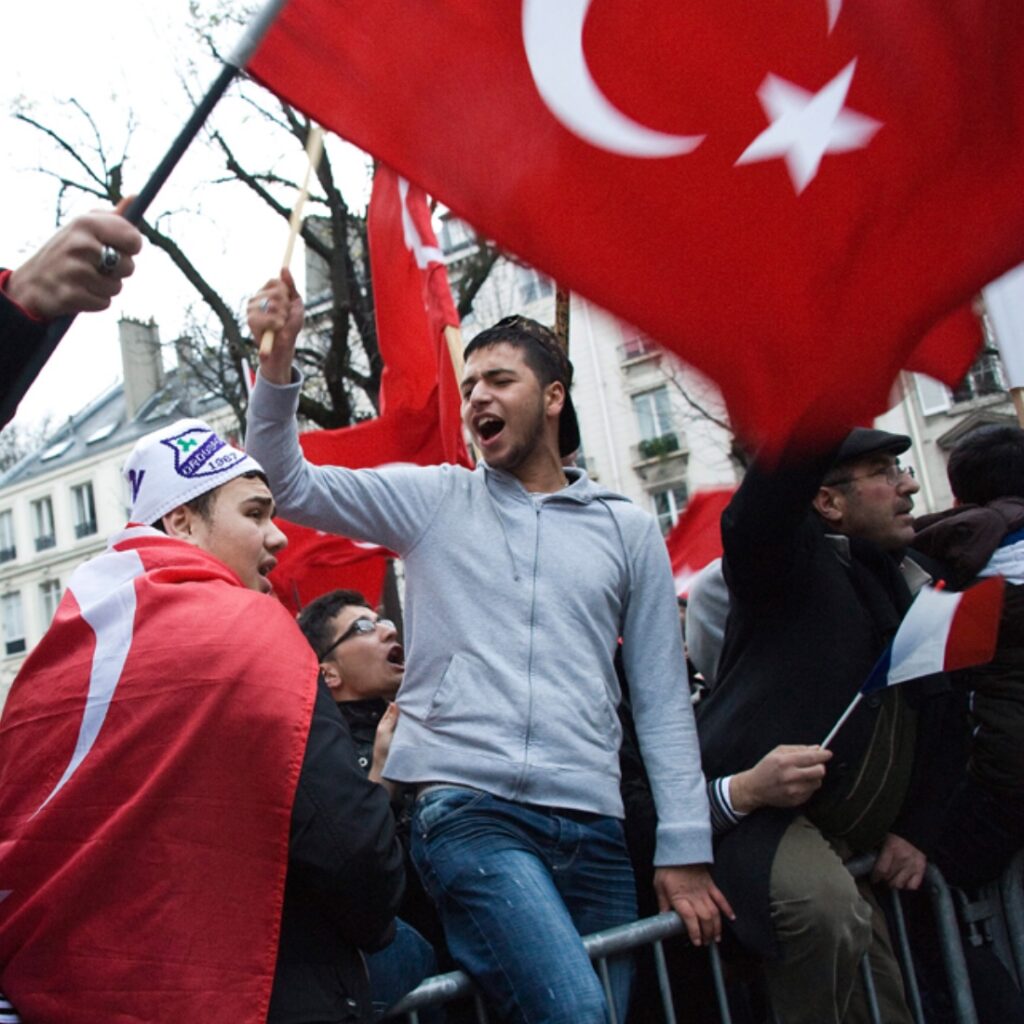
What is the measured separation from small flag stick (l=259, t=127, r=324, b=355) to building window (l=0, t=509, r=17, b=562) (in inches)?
1758

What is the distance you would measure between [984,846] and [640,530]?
4.19 feet

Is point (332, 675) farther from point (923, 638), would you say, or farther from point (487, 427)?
point (923, 638)

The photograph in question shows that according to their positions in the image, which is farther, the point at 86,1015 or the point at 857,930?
the point at 857,930

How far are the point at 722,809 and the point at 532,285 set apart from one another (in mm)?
9265

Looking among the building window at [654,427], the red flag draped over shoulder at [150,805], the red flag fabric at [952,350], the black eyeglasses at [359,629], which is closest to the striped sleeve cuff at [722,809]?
the red flag fabric at [952,350]

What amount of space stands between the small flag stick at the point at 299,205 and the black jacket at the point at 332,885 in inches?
31.7

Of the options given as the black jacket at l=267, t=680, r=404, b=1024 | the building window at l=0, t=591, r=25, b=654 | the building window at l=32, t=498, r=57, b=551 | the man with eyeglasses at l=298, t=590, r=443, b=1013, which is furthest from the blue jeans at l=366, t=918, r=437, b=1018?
the building window at l=32, t=498, r=57, b=551

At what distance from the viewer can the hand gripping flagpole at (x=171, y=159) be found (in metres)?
1.63

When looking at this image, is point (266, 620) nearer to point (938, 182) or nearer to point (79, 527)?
point (938, 182)

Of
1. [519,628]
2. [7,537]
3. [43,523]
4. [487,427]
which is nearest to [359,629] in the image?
[487,427]

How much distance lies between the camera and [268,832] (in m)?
2.15

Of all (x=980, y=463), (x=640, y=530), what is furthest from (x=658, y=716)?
(x=980, y=463)

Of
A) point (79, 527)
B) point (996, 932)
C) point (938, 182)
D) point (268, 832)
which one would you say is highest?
point (79, 527)

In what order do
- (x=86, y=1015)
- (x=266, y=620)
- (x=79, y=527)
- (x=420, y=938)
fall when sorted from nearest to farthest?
(x=86, y=1015) → (x=266, y=620) → (x=420, y=938) → (x=79, y=527)
